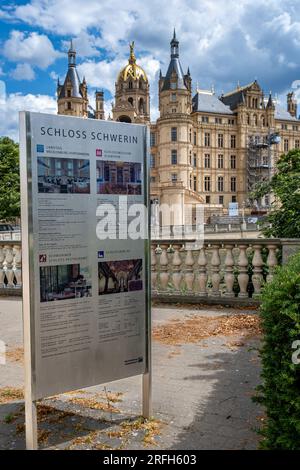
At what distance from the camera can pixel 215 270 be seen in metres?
8.30

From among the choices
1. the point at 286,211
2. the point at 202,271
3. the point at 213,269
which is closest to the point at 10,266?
the point at 202,271

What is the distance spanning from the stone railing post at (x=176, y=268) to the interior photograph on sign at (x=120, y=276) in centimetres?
479

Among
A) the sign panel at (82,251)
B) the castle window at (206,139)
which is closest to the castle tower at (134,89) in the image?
the castle window at (206,139)

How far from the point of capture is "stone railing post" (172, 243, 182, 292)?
852 centimetres

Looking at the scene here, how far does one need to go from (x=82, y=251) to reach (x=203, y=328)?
3.91 meters

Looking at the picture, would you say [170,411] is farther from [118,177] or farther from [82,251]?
[118,177]

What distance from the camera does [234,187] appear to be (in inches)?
3839

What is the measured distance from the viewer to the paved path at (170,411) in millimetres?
3416

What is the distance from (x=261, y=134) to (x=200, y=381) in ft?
327

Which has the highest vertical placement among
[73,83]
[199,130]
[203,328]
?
[73,83]

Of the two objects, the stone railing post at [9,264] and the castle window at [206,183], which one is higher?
the castle window at [206,183]

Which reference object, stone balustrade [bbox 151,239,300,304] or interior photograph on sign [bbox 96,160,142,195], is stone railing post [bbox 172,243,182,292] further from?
interior photograph on sign [bbox 96,160,142,195]

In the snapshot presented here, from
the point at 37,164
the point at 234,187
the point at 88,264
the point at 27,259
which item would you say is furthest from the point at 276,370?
the point at 234,187

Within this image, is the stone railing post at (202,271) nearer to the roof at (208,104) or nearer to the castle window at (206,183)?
the castle window at (206,183)
